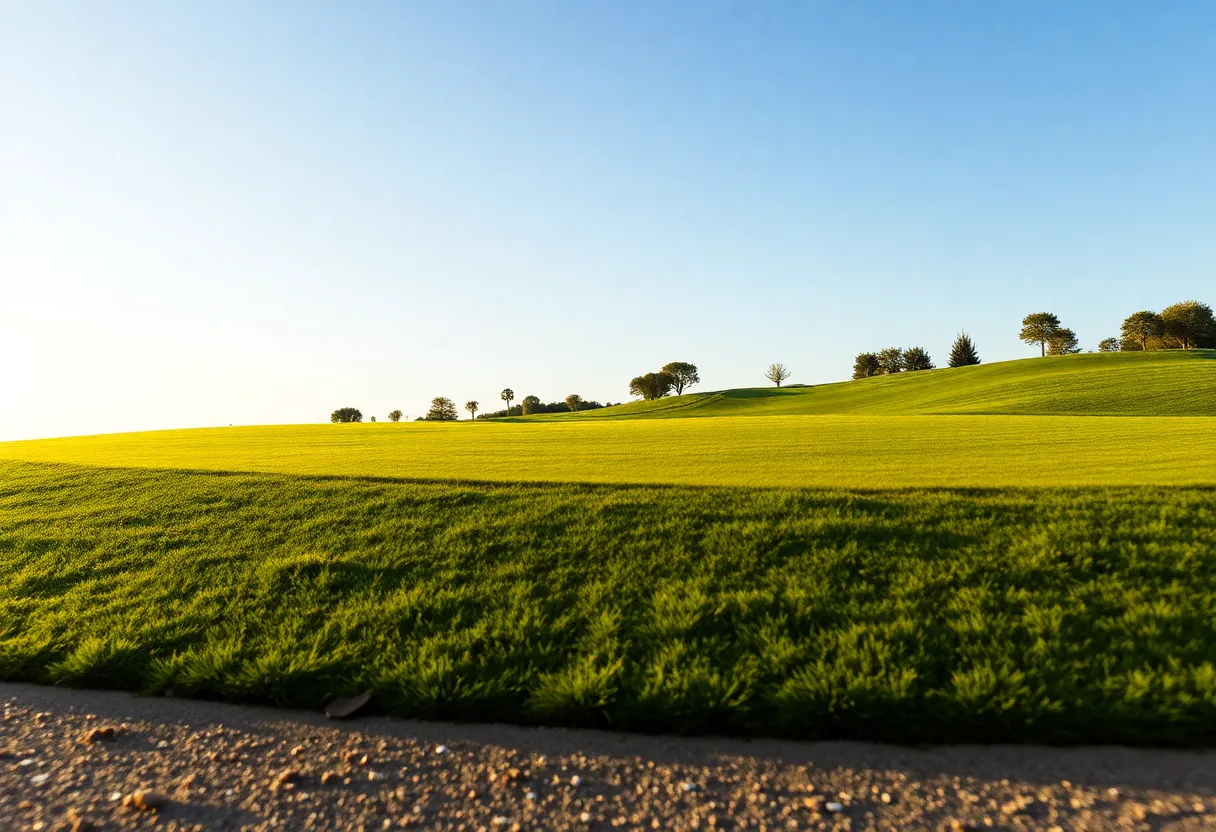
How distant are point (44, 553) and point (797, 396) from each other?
218 feet

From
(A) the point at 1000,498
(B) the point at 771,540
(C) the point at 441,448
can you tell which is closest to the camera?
(B) the point at 771,540

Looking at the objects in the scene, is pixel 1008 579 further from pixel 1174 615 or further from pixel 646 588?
pixel 646 588

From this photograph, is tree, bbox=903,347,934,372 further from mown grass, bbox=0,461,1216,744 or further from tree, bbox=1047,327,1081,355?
mown grass, bbox=0,461,1216,744

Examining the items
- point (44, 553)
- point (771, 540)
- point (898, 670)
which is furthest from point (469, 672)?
point (44, 553)

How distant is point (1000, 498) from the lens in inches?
365

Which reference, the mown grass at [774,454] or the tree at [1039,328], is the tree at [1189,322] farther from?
the mown grass at [774,454]

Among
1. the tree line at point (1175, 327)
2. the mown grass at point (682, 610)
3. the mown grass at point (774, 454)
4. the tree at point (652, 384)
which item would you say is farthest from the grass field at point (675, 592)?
the tree at point (652, 384)

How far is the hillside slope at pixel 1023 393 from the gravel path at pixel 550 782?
38.0 metres

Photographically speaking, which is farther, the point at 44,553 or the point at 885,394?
the point at 885,394

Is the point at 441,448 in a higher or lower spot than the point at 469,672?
higher

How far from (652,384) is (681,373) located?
733 centimetres

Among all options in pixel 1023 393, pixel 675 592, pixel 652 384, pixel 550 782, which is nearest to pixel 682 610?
pixel 675 592

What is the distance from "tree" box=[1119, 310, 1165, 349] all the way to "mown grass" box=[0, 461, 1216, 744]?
338 ft

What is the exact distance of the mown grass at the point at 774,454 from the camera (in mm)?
11203
